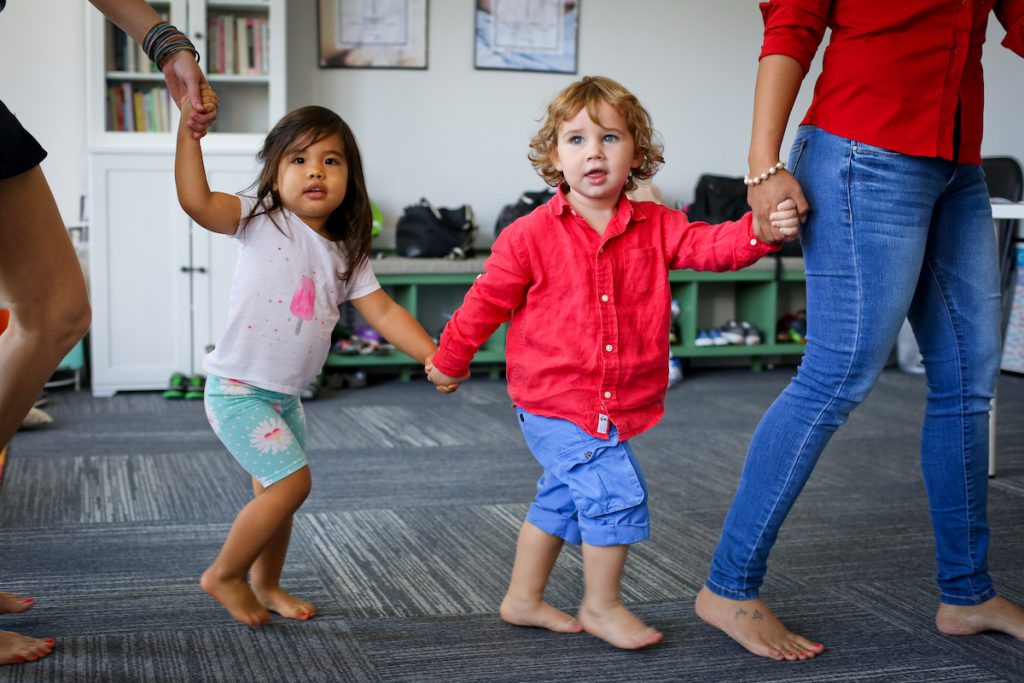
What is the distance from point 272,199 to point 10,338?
1.53 ft

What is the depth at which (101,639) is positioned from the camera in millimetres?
1667

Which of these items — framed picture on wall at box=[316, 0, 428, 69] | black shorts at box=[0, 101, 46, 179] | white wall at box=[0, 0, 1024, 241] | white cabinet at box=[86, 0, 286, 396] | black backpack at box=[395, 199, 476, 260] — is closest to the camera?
black shorts at box=[0, 101, 46, 179]

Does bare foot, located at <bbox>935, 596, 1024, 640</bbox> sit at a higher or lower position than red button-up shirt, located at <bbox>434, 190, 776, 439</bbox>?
lower

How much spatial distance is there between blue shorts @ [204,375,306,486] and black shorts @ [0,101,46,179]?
0.44 m

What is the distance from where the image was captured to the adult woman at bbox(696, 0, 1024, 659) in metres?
1.46

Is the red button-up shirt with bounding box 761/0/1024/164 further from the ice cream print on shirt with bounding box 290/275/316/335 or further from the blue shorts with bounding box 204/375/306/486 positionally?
the blue shorts with bounding box 204/375/306/486

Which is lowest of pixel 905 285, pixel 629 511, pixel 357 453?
pixel 357 453

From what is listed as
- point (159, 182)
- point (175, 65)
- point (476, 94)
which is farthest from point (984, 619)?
point (476, 94)

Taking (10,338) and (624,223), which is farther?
(624,223)

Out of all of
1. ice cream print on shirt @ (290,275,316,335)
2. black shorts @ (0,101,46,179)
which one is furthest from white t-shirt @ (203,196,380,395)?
black shorts @ (0,101,46,179)

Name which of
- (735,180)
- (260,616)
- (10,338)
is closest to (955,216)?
(260,616)

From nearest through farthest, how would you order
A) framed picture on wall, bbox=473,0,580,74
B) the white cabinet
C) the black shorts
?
the black shorts < the white cabinet < framed picture on wall, bbox=473,0,580,74

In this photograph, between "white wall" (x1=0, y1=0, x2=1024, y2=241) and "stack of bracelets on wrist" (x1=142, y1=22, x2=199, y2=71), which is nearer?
"stack of bracelets on wrist" (x1=142, y1=22, x2=199, y2=71)

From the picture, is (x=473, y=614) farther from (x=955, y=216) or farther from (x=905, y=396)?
(x=905, y=396)
